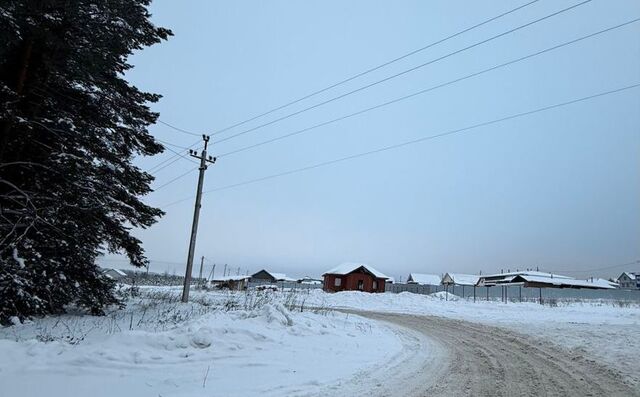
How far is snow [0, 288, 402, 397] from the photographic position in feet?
20.0

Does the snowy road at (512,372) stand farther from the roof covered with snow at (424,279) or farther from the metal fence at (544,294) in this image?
the roof covered with snow at (424,279)

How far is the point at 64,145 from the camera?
12906 millimetres

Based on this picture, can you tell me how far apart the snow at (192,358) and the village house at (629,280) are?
143013 mm

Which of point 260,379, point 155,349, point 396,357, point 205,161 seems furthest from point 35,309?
point 205,161

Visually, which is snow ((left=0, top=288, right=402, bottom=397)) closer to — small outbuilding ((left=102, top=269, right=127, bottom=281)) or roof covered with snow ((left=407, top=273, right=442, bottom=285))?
small outbuilding ((left=102, top=269, right=127, bottom=281))

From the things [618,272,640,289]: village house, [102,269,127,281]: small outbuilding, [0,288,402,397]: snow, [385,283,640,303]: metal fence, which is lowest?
[0,288,402,397]: snow

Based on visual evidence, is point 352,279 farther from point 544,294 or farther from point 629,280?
point 629,280

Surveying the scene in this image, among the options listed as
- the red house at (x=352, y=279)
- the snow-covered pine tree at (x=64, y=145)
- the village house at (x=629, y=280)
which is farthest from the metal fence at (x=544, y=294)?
the village house at (x=629, y=280)

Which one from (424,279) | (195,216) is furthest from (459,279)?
(195,216)

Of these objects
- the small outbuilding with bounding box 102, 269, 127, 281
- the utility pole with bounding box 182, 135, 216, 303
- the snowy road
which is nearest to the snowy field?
the snowy road

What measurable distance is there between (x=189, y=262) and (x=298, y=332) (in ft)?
40.4

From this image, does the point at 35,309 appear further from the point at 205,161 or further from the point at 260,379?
the point at 205,161

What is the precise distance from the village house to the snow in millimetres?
143013

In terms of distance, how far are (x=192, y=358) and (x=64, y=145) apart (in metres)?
8.69
